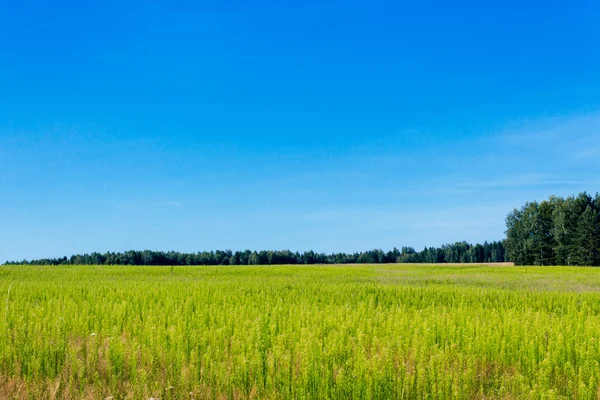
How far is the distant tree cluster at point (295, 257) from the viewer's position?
10481 cm

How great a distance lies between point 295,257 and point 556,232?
203 ft

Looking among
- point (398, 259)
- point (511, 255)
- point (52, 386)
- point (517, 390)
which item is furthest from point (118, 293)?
point (398, 259)

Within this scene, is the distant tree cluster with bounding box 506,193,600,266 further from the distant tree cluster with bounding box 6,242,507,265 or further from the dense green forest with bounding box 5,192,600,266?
the distant tree cluster with bounding box 6,242,507,265

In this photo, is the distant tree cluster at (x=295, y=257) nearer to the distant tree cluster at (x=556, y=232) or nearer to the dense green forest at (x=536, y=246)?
the dense green forest at (x=536, y=246)

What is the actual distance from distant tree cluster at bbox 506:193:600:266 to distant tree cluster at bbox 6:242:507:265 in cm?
4096

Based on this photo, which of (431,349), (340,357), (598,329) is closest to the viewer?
A: (340,357)

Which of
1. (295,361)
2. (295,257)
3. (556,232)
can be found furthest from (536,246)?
(295,361)

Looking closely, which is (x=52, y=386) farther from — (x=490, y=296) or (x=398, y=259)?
(x=398, y=259)

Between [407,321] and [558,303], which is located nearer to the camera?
A: [407,321]

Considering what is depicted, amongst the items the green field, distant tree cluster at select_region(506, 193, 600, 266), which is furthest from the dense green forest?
the green field

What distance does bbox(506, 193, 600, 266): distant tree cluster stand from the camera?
6675 cm

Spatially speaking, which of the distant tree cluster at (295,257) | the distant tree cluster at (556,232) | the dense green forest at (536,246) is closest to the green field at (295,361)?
the dense green forest at (536,246)

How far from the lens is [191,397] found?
15.1 feet

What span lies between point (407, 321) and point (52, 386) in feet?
17.0
